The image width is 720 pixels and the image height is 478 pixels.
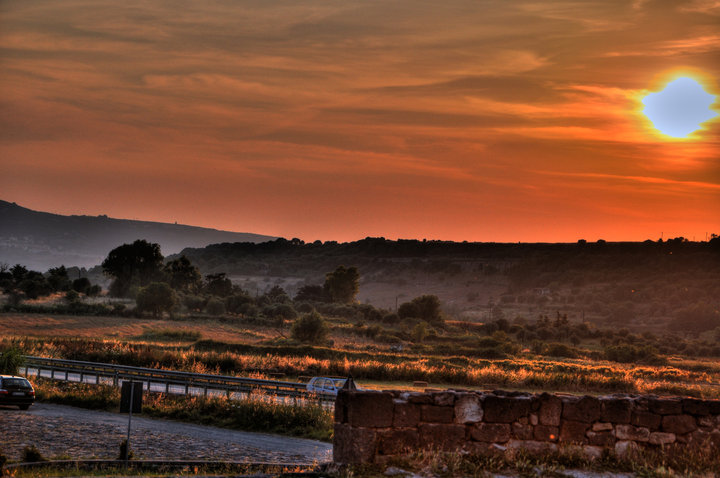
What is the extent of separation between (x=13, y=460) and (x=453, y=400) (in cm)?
1067

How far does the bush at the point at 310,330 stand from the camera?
284 feet

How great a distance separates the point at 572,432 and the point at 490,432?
1.51m

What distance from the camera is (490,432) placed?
14.6m

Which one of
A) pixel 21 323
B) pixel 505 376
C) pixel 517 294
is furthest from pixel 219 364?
pixel 517 294

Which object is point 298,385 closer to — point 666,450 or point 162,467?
point 162,467

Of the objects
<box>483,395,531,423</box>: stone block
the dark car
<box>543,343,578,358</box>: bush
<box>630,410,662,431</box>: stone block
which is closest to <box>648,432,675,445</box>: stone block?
<box>630,410,662,431</box>: stone block

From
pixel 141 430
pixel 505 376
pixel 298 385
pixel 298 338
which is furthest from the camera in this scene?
pixel 298 338

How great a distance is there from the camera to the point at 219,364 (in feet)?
169

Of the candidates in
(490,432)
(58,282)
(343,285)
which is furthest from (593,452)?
(343,285)

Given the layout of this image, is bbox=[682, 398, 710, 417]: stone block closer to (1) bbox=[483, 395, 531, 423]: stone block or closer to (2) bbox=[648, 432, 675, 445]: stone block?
(2) bbox=[648, 432, 675, 445]: stone block

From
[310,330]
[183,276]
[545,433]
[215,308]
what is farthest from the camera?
[183,276]

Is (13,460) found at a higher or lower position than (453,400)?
lower

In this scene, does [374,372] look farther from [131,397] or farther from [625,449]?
[625,449]

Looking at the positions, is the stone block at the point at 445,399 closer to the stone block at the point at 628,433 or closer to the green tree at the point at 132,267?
the stone block at the point at 628,433
